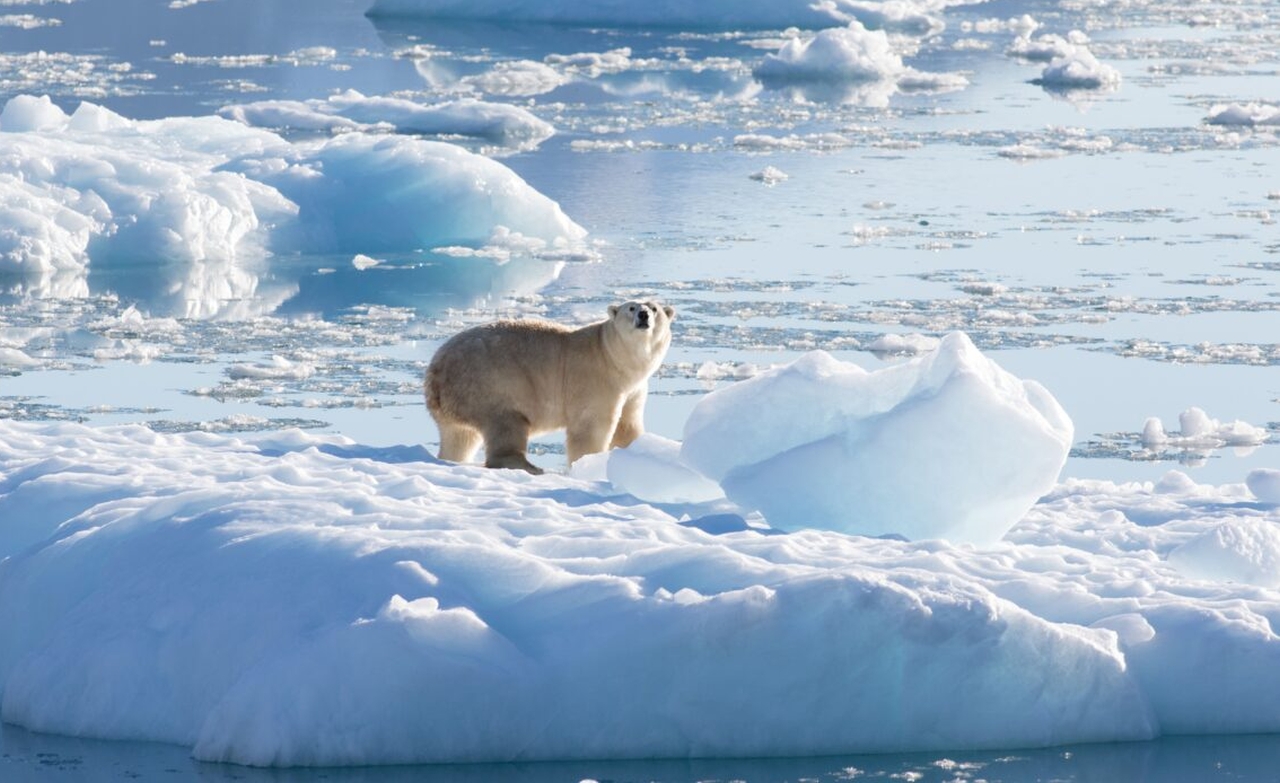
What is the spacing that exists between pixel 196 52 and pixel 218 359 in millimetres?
13906

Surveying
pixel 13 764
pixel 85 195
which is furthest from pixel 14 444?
pixel 85 195

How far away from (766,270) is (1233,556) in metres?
6.17

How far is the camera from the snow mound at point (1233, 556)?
5.09 m

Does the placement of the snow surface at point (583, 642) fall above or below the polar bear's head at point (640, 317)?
below

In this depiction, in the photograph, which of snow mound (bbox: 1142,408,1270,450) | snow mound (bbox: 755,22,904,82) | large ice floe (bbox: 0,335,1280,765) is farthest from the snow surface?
snow mound (bbox: 755,22,904,82)

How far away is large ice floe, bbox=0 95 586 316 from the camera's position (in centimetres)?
1129

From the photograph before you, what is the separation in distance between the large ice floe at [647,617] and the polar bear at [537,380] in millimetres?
993

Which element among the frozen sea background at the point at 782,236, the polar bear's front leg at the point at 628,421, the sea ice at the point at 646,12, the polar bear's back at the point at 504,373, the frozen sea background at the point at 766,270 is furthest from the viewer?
the sea ice at the point at 646,12

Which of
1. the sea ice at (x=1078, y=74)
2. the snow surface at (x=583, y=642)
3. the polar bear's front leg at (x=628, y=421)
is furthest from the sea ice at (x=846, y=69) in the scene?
the snow surface at (x=583, y=642)

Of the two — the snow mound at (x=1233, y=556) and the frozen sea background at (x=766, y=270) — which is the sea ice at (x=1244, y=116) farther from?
the snow mound at (x=1233, y=556)

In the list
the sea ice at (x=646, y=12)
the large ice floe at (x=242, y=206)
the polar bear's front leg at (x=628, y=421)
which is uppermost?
the polar bear's front leg at (x=628, y=421)

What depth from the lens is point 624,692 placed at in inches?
169

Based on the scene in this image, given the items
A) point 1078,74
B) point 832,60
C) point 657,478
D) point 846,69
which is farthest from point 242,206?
point 1078,74

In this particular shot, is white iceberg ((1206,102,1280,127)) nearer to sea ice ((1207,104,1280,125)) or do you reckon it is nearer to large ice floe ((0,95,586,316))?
sea ice ((1207,104,1280,125))
